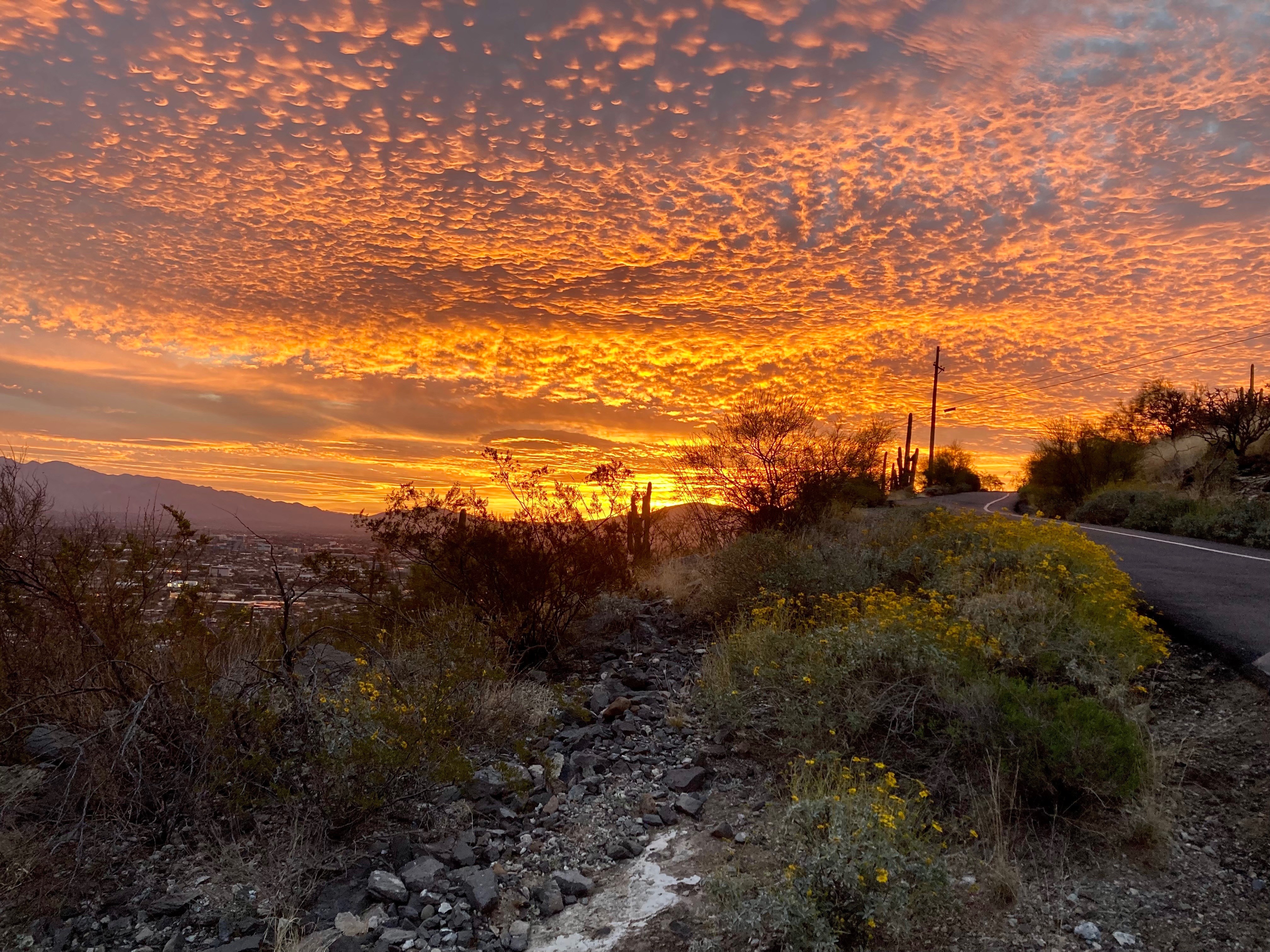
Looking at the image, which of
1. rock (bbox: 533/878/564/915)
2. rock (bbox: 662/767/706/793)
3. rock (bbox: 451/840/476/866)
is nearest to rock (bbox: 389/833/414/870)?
rock (bbox: 451/840/476/866)

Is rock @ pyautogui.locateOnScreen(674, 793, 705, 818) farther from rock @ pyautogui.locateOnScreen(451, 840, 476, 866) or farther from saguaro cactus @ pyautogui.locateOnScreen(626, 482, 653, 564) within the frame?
saguaro cactus @ pyautogui.locateOnScreen(626, 482, 653, 564)

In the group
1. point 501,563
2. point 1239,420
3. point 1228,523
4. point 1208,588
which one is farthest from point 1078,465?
point 501,563

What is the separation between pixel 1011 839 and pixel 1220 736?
→ 8.37 feet

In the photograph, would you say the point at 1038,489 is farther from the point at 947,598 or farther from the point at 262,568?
the point at 262,568

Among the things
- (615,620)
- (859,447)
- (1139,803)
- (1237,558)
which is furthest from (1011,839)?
(859,447)

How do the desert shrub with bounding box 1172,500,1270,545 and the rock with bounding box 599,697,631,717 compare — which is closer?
the rock with bounding box 599,697,631,717

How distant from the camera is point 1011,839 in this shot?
482 centimetres

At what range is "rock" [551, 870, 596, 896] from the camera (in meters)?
4.75

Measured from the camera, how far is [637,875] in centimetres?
494

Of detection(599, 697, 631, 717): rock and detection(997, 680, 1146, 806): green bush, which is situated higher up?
detection(997, 680, 1146, 806): green bush

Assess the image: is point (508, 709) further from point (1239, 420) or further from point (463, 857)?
Answer: point (1239, 420)

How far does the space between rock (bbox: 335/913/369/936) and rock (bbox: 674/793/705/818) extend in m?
2.29

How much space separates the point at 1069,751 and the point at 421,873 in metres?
4.13

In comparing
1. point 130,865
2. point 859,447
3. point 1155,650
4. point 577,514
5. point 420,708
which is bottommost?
point 130,865
